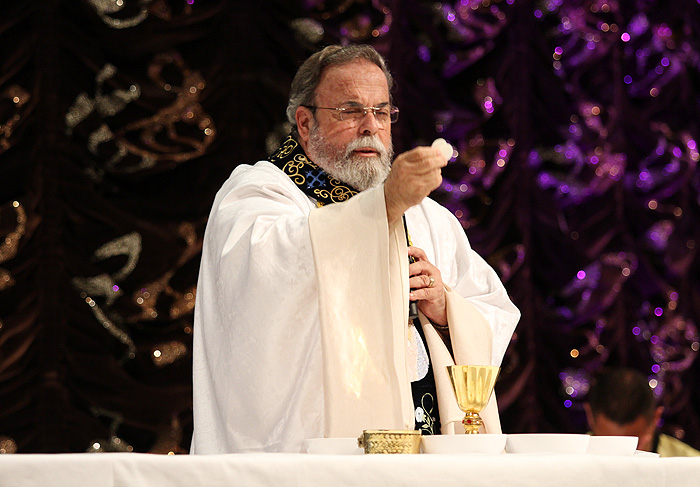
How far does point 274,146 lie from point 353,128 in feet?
3.44

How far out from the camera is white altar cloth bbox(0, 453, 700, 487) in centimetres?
122

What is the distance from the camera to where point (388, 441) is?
148cm

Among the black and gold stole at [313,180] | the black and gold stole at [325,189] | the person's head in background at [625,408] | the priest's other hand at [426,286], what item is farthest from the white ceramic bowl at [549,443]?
the person's head in background at [625,408]

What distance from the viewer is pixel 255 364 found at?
2336 millimetres

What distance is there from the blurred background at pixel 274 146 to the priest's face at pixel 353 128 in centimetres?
95

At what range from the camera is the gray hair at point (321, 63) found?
2936mm

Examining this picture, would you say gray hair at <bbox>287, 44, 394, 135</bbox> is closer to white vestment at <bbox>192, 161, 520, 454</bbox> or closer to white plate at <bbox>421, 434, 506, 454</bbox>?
white vestment at <bbox>192, 161, 520, 454</bbox>

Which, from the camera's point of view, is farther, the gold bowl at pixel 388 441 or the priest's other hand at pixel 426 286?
the priest's other hand at pixel 426 286

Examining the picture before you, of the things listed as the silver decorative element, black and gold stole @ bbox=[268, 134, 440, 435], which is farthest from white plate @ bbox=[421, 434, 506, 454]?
the silver decorative element

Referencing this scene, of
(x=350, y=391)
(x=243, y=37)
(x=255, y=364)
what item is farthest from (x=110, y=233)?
(x=350, y=391)

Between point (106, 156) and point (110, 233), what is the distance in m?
0.28

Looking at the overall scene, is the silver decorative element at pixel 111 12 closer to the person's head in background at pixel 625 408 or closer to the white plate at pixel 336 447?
the person's head in background at pixel 625 408

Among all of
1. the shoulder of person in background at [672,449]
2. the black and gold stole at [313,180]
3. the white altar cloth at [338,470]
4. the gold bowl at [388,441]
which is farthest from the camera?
the shoulder of person in background at [672,449]

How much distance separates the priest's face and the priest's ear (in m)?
0.02
